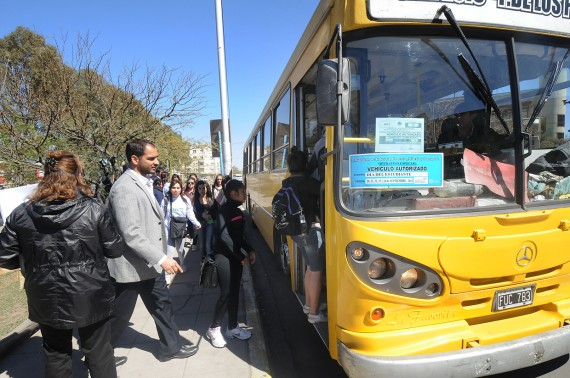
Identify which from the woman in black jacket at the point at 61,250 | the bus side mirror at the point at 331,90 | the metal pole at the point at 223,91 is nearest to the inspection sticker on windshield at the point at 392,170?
the bus side mirror at the point at 331,90

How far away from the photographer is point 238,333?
12.2ft

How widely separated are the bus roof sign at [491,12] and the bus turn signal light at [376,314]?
1912mm

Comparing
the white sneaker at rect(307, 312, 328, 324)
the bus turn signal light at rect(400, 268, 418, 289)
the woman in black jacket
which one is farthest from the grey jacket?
the bus turn signal light at rect(400, 268, 418, 289)

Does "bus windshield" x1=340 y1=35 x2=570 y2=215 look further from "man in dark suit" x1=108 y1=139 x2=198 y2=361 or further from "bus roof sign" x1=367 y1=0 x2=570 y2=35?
"man in dark suit" x1=108 y1=139 x2=198 y2=361

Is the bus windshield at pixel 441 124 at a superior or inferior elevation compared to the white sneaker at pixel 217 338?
superior

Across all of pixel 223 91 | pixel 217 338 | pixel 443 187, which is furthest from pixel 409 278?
pixel 223 91

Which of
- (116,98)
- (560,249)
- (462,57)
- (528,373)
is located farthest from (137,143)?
(116,98)

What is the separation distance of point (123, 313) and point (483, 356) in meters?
2.90

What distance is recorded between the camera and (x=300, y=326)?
4.34 meters

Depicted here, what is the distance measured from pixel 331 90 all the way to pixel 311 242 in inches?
57.7

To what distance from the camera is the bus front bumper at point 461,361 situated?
2.23 metres

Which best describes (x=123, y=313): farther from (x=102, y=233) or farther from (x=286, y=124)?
(x=286, y=124)

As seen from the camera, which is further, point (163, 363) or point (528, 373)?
point (163, 363)

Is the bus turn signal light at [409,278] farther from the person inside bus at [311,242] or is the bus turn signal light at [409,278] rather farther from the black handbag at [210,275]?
the black handbag at [210,275]
